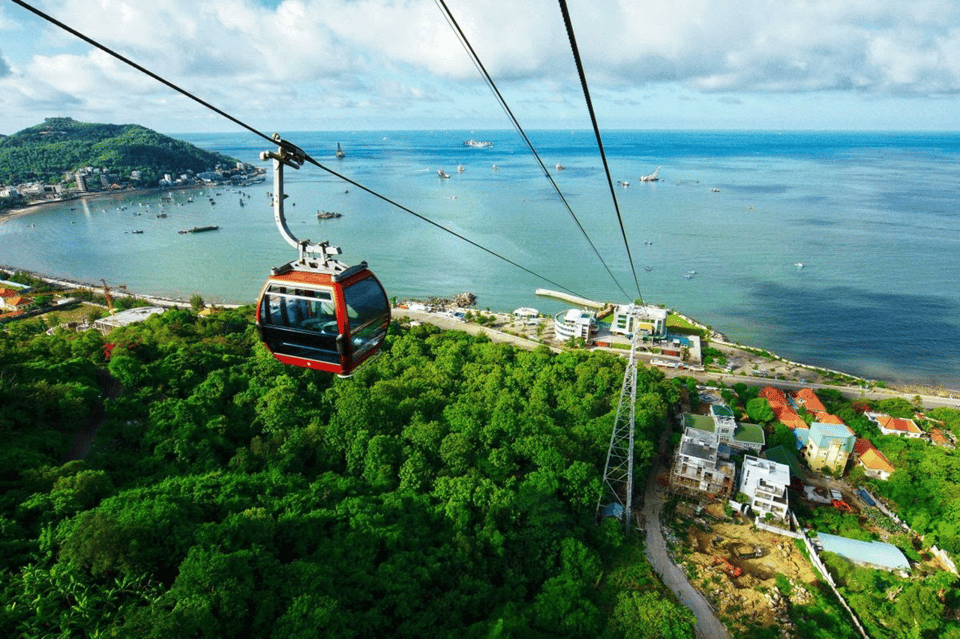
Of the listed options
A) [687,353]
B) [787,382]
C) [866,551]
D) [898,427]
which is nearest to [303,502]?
[866,551]

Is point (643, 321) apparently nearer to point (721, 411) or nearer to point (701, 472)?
point (721, 411)

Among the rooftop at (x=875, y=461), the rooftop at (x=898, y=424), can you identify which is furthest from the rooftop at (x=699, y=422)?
the rooftop at (x=898, y=424)

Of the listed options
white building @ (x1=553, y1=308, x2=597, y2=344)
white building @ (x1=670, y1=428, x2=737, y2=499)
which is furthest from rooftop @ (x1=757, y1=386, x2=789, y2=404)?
white building @ (x1=553, y1=308, x2=597, y2=344)

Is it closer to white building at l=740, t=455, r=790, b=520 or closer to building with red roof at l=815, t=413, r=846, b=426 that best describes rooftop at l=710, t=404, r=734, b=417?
white building at l=740, t=455, r=790, b=520

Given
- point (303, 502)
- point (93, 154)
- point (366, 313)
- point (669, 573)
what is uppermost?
point (93, 154)

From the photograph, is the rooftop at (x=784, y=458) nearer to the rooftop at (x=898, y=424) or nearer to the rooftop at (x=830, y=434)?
the rooftop at (x=830, y=434)

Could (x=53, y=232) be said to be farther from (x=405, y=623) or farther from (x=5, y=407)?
(x=405, y=623)
